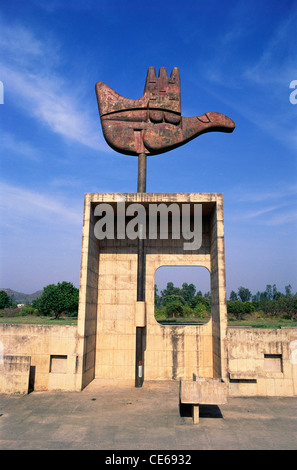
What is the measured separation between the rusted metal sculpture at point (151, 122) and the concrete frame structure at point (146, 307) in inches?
64.7

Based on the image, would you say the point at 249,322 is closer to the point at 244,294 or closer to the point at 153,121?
the point at 153,121

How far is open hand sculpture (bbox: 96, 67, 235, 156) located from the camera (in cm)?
1414

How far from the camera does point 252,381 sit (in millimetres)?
12023

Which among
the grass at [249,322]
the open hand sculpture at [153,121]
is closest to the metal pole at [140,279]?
the open hand sculpture at [153,121]

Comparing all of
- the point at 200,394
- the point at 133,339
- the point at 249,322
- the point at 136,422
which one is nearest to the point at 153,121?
the point at 133,339

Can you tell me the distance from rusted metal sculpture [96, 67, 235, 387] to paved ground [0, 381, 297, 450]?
519 centimetres

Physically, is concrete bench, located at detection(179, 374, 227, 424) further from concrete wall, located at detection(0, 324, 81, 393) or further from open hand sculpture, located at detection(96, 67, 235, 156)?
open hand sculpture, located at detection(96, 67, 235, 156)

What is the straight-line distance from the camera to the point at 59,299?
55.4m

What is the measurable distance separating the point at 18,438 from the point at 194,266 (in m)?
9.89

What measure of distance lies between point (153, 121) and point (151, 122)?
0.11 metres

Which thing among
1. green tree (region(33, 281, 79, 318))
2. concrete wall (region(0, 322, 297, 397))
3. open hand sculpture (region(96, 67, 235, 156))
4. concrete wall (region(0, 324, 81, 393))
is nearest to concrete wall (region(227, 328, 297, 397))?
concrete wall (region(0, 322, 297, 397))

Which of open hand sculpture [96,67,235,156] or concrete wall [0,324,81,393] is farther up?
open hand sculpture [96,67,235,156]

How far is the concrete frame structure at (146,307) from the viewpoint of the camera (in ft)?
42.4
